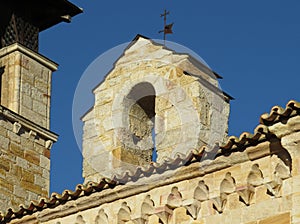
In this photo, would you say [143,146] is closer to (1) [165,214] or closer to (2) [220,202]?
(1) [165,214]

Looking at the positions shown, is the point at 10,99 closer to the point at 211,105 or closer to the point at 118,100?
the point at 118,100

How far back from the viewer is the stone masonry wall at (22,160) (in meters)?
12.5

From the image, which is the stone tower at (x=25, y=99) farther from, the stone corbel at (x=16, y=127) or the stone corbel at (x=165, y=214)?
the stone corbel at (x=165, y=214)

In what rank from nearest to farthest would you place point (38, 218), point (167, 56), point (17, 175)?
1. point (38, 218)
2. point (167, 56)
3. point (17, 175)

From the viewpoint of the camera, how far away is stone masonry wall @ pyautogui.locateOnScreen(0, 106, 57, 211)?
12461mm

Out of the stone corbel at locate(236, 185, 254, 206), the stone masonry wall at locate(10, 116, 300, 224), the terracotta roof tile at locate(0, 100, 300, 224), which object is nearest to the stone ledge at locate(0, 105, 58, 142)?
the terracotta roof tile at locate(0, 100, 300, 224)

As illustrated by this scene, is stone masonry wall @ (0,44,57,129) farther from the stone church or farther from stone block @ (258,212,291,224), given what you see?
stone block @ (258,212,291,224)

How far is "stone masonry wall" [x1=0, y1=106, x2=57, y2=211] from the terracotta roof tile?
1.47 meters

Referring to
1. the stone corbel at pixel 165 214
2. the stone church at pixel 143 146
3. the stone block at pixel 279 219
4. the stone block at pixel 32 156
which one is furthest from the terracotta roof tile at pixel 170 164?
the stone block at pixel 32 156

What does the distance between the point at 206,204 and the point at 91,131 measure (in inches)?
110

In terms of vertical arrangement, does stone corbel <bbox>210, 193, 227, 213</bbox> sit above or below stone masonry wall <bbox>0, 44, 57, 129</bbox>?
below

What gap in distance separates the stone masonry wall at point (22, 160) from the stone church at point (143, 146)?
0.01 metres

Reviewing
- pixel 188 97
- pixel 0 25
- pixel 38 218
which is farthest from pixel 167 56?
pixel 0 25

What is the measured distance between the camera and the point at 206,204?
9.20m
